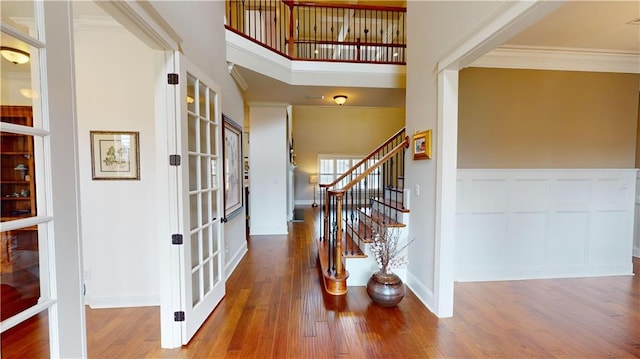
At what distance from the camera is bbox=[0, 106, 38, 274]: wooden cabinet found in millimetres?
911

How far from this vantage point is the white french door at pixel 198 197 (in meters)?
2.00

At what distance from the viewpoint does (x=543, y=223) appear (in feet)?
10.7

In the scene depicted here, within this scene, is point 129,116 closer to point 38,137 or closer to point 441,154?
point 38,137

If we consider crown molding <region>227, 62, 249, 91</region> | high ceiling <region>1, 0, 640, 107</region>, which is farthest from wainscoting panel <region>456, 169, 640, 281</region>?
crown molding <region>227, 62, 249, 91</region>

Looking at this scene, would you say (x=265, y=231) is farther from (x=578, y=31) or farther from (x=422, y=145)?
(x=578, y=31)

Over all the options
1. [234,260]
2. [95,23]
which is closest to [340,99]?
[234,260]

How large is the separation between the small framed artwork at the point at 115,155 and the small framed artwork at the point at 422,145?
9.39 ft

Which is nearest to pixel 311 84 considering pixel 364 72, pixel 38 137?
pixel 364 72

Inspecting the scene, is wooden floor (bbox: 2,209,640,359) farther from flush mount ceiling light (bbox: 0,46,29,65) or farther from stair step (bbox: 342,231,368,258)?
flush mount ceiling light (bbox: 0,46,29,65)

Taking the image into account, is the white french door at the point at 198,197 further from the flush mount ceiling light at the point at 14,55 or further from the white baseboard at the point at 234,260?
the flush mount ceiling light at the point at 14,55

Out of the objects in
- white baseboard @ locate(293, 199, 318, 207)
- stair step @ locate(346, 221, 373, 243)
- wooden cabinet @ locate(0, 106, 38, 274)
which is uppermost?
wooden cabinet @ locate(0, 106, 38, 274)

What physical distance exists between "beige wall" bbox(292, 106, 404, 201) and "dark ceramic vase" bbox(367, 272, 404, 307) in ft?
23.5

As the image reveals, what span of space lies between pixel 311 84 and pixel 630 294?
4.82 meters

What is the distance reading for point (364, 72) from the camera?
13.9 feet
